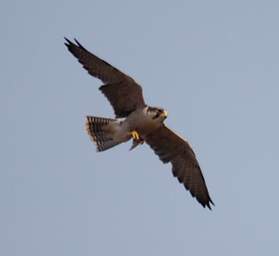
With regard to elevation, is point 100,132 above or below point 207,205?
above

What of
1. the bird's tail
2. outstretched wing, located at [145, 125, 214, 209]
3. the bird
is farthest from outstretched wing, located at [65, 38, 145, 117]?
outstretched wing, located at [145, 125, 214, 209]

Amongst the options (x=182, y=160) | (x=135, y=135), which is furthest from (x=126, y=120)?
(x=182, y=160)

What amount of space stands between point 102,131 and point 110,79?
982 mm

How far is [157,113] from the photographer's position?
1642 cm

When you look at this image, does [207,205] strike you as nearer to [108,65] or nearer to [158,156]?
[158,156]

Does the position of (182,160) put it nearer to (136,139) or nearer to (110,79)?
(136,139)

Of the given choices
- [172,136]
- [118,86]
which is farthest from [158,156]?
[118,86]

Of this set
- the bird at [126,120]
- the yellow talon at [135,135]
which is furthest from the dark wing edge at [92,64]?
the yellow talon at [135,135]

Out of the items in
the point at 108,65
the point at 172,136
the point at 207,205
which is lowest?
the point at 207,205

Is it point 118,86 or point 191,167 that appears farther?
point 191,167

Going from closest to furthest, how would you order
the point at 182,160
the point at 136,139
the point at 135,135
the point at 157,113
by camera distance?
the point at 157,113
the point at 135,135
the point at 136,139
the point at 182,160

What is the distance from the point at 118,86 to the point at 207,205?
2.87 meters

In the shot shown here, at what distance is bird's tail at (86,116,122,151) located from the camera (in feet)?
55.1

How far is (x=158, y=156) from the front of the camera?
17562 mm
